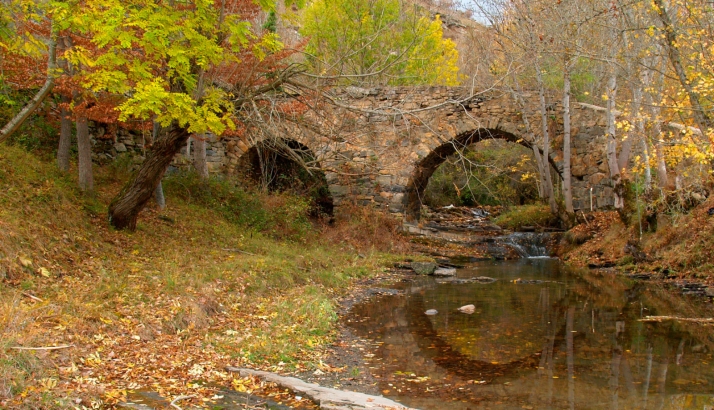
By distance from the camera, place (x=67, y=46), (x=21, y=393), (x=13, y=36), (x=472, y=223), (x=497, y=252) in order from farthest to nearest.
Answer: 1. (x=472, y=223)
2. (x=497, y=252)
3. (x=67, y=46)
4. (x=13, y=36)
5. (x=21, y=393)

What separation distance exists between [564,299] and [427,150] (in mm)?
8568

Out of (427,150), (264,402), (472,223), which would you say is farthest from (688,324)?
(472,223)

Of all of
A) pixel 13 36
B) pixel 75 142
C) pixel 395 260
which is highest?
pixel 13 36

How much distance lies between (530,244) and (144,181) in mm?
11523

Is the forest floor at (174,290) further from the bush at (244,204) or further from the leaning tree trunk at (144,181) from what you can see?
the leaning tree trunk at (144,181)

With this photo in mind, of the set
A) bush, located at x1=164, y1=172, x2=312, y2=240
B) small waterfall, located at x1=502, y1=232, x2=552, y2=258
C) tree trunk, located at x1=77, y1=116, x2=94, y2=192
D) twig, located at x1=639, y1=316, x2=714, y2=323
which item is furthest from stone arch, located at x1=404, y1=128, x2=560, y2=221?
twig, located at x1=639, y1=316, x2=714, y2=323

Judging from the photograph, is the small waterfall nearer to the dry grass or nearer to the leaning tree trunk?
the dry grass

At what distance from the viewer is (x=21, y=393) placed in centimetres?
353

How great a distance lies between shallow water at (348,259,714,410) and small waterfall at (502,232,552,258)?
617 cm

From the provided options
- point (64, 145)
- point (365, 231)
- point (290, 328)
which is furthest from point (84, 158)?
point (365, 231)

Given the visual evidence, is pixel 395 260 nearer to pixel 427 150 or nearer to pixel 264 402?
pixel 427 150

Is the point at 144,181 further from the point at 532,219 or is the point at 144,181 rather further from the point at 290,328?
the point at 532,219

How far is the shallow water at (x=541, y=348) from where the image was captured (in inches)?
188

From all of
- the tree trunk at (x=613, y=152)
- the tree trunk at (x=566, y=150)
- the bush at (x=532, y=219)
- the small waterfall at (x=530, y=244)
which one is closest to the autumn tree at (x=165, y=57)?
A: the tree trunk at (x=613, y=152)
